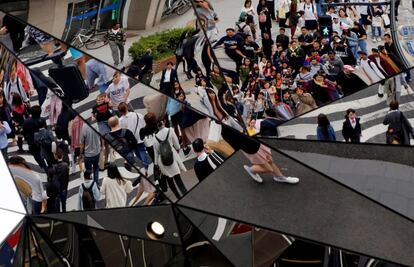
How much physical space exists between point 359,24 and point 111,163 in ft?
11.2

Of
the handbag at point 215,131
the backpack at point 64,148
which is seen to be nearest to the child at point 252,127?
the handbag at point 215,131

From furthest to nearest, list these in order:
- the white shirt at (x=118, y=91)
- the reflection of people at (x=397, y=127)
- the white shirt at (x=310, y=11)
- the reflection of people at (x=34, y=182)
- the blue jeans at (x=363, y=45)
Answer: the reflection of people at (x=34, y=182) → the white shirt at (x=118, y=91) → the white shirt at (x=310, y=11) → the blue jeans at (x=363, y=45) → the reflection of people at (x=397, y=127)

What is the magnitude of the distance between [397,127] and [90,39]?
3.69m

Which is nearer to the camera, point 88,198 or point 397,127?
point 397,127

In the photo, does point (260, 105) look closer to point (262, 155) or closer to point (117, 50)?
point (262, 155)

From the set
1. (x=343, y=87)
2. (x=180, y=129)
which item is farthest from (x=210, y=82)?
(x=343, y=87)

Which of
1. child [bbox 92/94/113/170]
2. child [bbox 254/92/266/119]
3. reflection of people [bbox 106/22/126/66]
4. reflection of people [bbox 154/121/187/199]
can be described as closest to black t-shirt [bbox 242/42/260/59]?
child [bbox 254/92/266/119]

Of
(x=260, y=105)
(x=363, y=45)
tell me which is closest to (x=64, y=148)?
(x=260, y=105)

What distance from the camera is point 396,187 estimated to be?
430 inches

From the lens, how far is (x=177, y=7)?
1134 cm

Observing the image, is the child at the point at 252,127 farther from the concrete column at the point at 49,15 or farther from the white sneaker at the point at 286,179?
the concrete column at the point at 49,15

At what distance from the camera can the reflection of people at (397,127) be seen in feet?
35.6

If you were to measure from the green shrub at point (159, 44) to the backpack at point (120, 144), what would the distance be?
1.04 meters

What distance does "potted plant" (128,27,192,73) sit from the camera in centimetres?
1134
